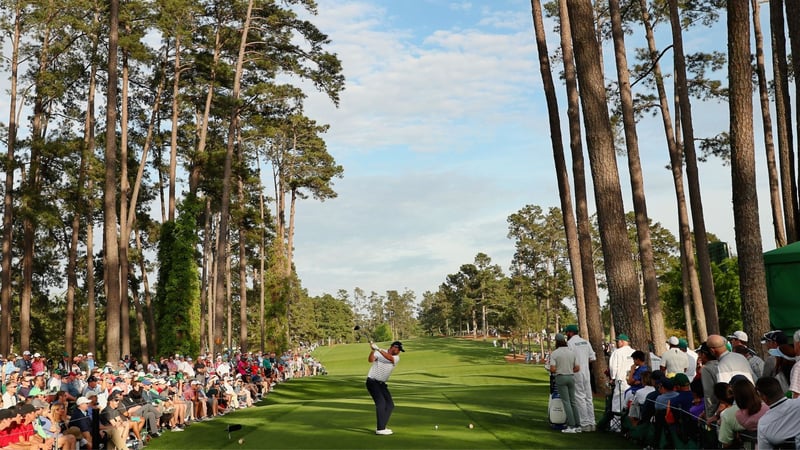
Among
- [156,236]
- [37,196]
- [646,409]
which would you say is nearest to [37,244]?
[156,236]

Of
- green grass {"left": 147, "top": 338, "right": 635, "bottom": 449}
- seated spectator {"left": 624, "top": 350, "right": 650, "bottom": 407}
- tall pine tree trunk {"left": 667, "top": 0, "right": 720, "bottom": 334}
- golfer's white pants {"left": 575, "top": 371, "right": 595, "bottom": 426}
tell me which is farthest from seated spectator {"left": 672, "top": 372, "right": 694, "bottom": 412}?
tall pine tree trunk {"left": 667, "top": 0, "right": 720, "bottom": 334}

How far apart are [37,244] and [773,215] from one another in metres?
38.4

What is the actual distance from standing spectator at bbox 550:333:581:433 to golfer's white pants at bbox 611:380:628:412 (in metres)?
0.73

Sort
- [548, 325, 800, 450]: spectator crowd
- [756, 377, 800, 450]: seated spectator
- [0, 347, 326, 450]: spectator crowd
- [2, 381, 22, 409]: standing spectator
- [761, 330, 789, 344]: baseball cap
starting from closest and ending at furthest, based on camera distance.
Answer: [756, 377, 800, 450]: seated spectator → [548, 325, 800, 450]: spectator crowd → [761, 330, 789, 344]: baseball cap → [0, 347, 326, 450]: spectator crowd → [2, 381, 22, 409]: standing spectator

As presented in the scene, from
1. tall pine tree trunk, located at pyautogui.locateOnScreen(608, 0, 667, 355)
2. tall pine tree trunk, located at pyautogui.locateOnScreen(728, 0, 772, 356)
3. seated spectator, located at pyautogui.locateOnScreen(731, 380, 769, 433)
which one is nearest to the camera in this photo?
seated spectator, located at pyautogui.locateOnScreen(731, 380, 769, 433)

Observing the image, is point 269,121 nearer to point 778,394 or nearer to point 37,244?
point 37,244

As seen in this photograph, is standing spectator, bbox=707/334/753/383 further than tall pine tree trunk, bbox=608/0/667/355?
No

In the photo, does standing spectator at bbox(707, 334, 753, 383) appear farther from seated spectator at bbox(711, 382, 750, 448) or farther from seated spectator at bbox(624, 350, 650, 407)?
seated spectator at bbox(624, 350, 650, 407)

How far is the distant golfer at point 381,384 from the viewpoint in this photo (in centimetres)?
1134

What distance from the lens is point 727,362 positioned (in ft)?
27.4

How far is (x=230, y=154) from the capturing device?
30.2m

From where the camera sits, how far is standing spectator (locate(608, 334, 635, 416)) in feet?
38.8

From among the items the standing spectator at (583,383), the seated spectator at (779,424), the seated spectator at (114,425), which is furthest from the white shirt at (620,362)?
the seated spectator at (114,425)

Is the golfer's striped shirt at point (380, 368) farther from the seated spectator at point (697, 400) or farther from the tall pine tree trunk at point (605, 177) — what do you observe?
the tall pine tree trunk at point (605, 177)
